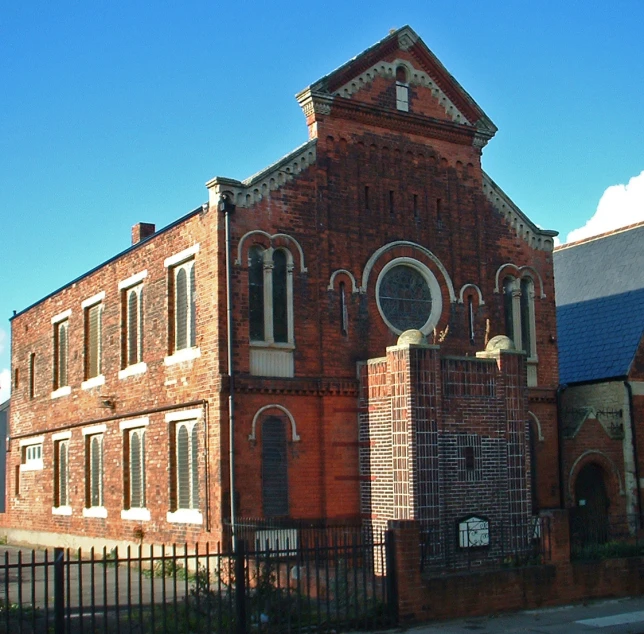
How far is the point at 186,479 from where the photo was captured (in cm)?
2097

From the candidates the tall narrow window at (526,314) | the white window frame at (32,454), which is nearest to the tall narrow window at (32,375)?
the white window frame at (32,454)

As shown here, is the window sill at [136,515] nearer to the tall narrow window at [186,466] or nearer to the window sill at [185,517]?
the window sill at [185,517]

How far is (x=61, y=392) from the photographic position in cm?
2822

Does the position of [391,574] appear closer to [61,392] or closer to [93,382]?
[93,382]

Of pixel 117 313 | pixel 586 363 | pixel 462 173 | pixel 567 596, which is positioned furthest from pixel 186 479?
pixel 586 363

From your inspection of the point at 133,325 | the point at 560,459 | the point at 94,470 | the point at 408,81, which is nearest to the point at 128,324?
the point at 133,325

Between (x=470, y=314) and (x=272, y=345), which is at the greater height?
(x=470, y=314)

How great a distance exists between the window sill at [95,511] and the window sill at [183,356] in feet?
17.9

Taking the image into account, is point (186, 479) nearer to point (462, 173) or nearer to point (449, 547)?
point (449, 547)

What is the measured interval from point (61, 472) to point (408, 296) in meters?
12.5

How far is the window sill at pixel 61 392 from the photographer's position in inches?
1091

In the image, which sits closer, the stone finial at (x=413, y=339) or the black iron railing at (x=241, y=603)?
the black iron railing at (x=241, y=603)

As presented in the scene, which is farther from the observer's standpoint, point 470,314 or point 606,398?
point 606,398

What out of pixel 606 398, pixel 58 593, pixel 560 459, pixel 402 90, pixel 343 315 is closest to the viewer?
pixel 58 593
